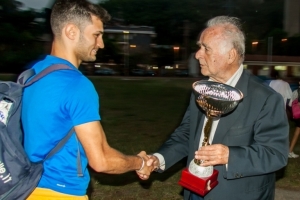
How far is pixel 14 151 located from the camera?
1.93 meters

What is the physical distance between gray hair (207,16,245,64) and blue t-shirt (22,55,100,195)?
1.04m

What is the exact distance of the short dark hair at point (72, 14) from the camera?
220 centimetres

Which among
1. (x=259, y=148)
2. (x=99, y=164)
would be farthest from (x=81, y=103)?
(x=259, y=148)

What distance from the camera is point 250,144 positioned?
2.52 m

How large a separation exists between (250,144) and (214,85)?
1.44 ft

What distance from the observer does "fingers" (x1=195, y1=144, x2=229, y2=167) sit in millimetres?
2371

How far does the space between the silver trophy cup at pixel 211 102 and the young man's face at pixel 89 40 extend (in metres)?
0.71

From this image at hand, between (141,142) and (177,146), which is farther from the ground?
(177,146)

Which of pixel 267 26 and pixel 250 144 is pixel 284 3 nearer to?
pixel 267 26

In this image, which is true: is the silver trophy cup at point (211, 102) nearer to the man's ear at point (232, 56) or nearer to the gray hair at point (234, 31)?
the man's ear at point (232, 56)

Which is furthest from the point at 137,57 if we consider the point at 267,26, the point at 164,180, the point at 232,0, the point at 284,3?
the point at 164,180

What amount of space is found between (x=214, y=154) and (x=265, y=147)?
0.33m

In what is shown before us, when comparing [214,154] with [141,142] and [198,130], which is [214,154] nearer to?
[198,130]

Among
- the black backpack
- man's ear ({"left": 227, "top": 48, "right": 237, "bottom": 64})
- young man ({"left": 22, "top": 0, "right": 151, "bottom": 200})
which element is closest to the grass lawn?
man's ear ({"left": 227, "top": 48, "right": 237, "bottom": 64})
